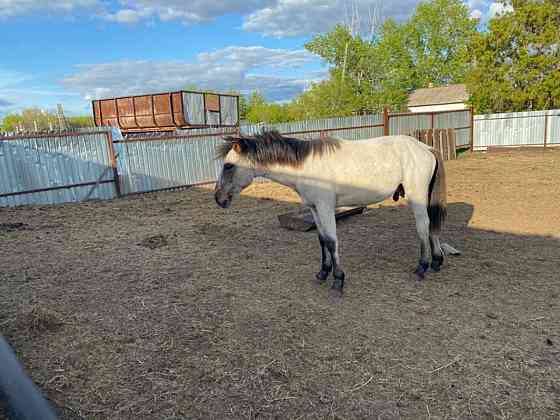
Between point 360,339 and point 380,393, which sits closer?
point 380,393

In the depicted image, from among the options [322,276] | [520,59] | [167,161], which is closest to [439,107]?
[520,59]

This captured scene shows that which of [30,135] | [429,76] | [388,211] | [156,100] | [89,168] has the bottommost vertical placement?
[388,211]

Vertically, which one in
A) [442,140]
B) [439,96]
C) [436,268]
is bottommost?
[436,268]

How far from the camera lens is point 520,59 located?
2080 cm

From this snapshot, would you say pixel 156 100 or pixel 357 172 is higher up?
pixel 156 100

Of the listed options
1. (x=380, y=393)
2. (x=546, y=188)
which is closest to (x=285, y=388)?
(x=380, y=393)

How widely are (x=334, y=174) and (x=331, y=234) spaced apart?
65 centimetres

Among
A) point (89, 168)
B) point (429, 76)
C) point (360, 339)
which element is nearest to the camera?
point (360, 339)

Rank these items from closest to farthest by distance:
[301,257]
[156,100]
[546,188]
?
[301,257]
[546,188]
[156,100]

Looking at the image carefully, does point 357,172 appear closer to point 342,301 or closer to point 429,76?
point 342,301

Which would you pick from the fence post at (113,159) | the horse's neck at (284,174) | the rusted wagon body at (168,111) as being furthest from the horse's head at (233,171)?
the rusted wagon body at (168,111)

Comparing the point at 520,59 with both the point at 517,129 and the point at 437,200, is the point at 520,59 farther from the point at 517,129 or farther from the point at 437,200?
the point at 437,200

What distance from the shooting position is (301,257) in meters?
5.17

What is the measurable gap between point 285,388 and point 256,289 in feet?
5.57
